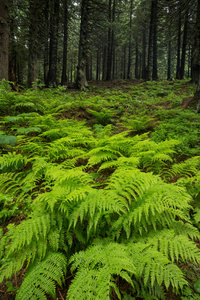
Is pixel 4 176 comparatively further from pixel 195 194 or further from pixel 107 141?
pixel 195 194

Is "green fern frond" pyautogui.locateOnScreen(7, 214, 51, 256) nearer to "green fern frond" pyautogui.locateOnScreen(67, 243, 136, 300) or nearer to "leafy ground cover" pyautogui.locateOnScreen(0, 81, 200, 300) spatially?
"leafy ground cover" pyautogui.locateOnScreen(0, 81, 200, 300)

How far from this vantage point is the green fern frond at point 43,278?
1.20 metres

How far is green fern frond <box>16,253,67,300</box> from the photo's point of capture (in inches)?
47.1

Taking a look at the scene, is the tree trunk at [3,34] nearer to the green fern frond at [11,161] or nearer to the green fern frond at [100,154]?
the green fern frond at [11,161]

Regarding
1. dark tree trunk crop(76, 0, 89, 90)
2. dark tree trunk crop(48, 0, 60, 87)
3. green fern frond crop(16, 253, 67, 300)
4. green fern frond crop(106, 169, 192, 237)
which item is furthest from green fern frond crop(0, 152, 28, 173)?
dark tree trunk crop(48, 0, 60, 87)

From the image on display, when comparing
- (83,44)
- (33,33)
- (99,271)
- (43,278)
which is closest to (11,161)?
(43,278)

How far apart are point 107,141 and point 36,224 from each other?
7.47 feet

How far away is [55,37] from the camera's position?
12211mm

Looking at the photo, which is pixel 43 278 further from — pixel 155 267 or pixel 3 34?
pixel 3 34

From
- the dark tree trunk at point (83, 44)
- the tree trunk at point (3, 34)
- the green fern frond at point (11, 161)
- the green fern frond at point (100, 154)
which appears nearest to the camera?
the green fern frond at point (11, 161)

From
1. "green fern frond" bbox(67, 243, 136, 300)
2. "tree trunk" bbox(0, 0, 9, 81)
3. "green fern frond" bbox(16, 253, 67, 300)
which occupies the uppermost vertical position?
"tree trunk" bbox(0, 0, 9, 81)

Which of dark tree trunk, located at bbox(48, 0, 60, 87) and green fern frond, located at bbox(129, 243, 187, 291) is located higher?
dark tree trunk, located at bbox(48, 0, 60, 87)

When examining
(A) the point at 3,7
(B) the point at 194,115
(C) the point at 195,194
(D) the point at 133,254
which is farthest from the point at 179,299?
(A) the point at 3,7

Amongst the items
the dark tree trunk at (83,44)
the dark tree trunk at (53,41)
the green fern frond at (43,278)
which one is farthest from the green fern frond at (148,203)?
the dark tree trunk at (53,41)
